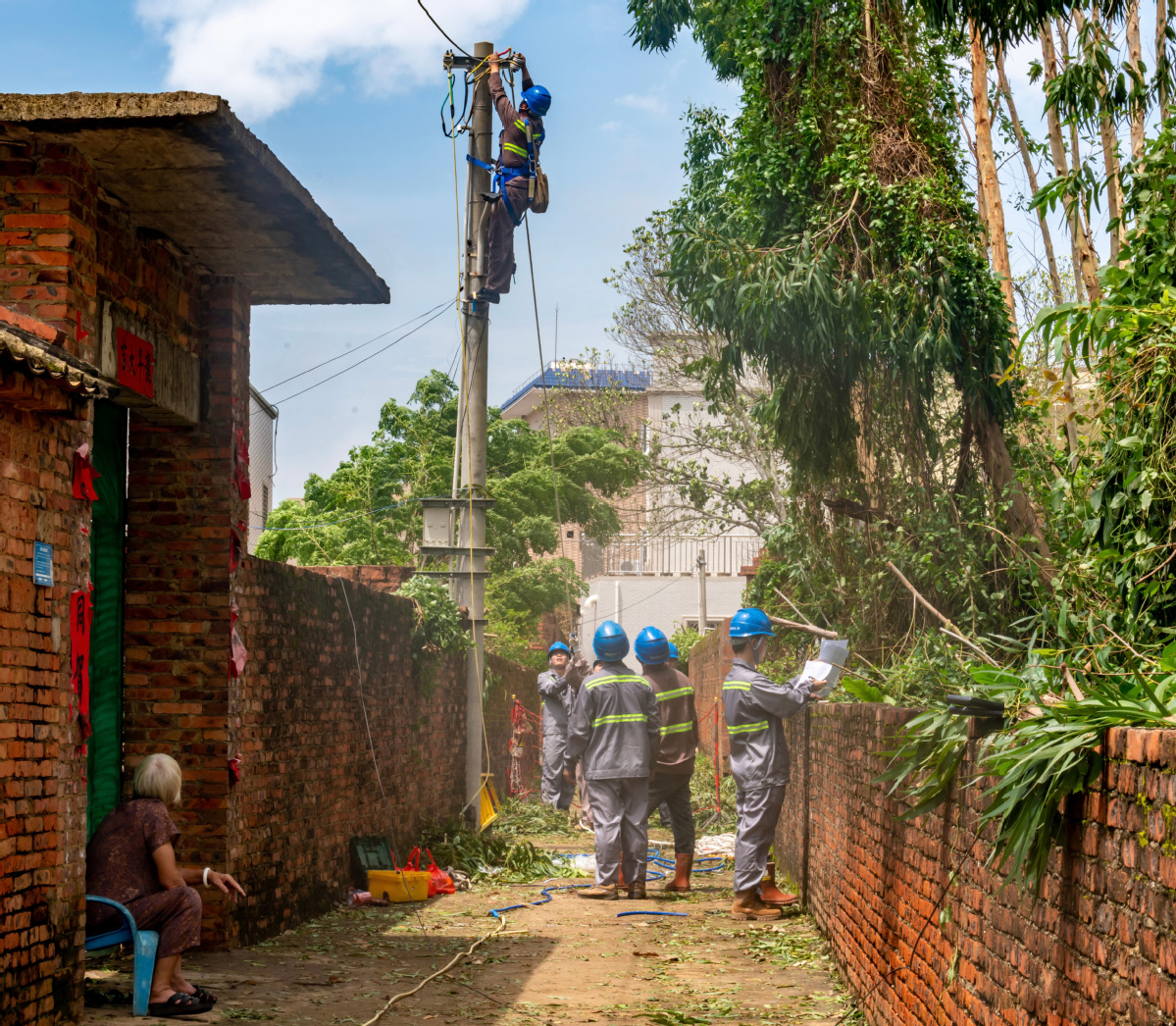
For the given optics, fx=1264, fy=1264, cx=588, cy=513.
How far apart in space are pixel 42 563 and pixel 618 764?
5.93 meters

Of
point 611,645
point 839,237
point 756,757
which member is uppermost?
point 839,237

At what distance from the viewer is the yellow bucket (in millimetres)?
10133

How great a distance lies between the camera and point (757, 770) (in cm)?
942

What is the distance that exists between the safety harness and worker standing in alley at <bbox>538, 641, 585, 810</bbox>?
5722 millimetres

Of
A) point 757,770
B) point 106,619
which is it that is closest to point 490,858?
point 757,770

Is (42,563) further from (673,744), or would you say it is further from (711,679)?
(711,679)

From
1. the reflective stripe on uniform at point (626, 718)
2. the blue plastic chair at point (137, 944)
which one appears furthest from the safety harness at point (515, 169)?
the blue plastic chair at point (137, 944)

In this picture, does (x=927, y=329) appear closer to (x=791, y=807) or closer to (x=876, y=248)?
(x=876, y=248)

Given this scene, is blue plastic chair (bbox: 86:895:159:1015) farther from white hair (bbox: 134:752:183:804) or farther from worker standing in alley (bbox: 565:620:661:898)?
worker standing in alley (bbox: 565:620:661:898)

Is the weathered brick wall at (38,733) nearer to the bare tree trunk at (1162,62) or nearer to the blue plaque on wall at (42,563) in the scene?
the blue plaque on wall at (42,563)

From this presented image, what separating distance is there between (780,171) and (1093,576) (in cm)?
513

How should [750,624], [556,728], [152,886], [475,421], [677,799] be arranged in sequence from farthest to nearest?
[556,728] → [475,421] → [677,799] → [750,624] → [152,886]

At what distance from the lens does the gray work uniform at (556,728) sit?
16.0m

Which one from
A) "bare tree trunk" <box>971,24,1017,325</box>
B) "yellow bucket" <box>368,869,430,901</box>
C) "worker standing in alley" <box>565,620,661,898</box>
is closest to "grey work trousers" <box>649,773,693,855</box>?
"worker standing in alley" <box>565,620,661,898</box>
